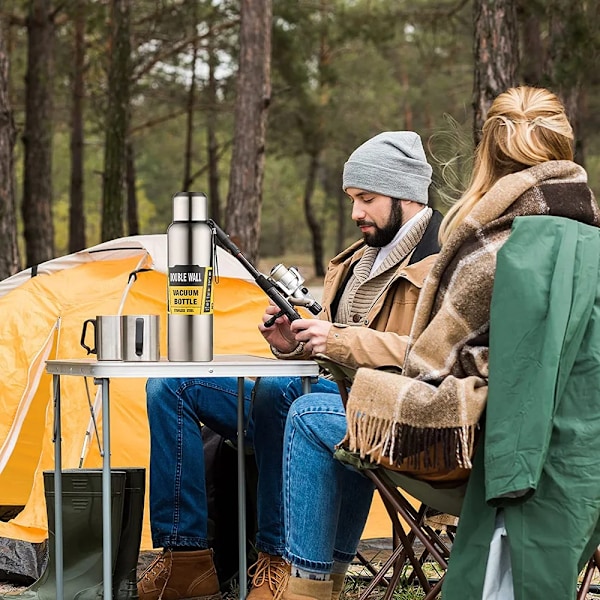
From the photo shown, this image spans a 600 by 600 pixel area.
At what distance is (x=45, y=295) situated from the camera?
4562mm

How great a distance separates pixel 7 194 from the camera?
Result: 8336 millimetres

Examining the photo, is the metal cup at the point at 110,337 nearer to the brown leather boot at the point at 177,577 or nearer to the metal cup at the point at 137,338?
the metal cup at the point at 137,338

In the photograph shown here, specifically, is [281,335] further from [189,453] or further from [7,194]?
[7,194]

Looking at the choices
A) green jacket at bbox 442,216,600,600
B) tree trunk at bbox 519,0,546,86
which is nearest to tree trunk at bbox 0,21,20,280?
tree trunk at bbox 519,0,546,86

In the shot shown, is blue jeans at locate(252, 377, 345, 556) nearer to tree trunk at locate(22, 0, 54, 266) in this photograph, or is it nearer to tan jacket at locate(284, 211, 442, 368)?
tan jacket at locate(284, 211, 442, 368)

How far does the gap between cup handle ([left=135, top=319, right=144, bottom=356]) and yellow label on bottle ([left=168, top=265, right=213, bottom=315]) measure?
3.1 inches

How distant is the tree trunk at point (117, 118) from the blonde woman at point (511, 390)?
10.5 metres

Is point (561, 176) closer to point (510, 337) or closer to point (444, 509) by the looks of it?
point (510, 337)

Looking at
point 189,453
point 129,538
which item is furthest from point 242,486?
point 129,538

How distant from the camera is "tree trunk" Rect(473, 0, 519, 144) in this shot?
779 centimetres

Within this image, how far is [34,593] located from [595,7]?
7.94 m

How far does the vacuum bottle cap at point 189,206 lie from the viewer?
108 inches

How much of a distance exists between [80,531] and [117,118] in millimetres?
9855

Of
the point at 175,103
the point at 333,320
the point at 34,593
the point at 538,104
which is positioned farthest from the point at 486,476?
the point at 175,103
